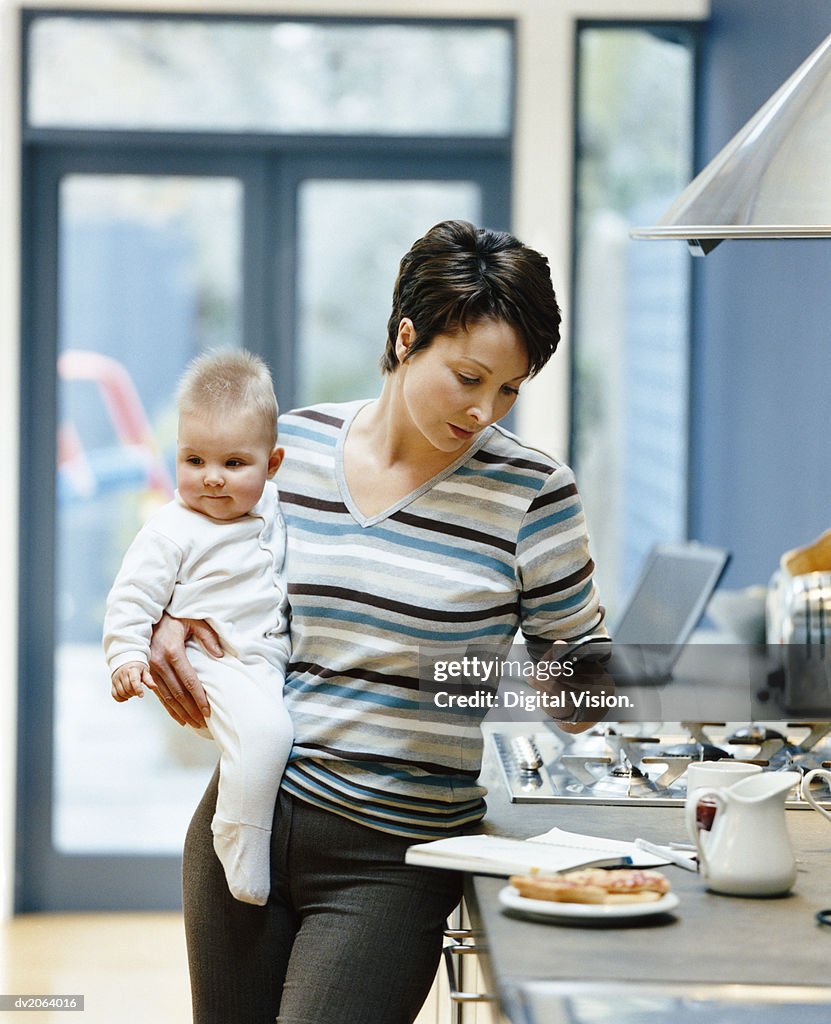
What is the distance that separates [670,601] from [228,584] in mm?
1312

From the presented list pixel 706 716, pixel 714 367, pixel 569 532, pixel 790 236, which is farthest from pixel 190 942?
pixel 714 367

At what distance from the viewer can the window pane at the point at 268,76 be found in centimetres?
411

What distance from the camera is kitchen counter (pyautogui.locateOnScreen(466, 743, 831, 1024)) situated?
114cm

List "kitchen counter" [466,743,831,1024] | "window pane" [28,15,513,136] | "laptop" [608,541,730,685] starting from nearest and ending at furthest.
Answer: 1. "kitchen counter" [466,743,831,1024]
2. "laptop" [608,541,730,685]
3. "window pane" [28,15,513,136]

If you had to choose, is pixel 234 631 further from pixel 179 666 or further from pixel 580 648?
pixel 580 648

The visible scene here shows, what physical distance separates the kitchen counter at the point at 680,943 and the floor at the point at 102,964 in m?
2.46

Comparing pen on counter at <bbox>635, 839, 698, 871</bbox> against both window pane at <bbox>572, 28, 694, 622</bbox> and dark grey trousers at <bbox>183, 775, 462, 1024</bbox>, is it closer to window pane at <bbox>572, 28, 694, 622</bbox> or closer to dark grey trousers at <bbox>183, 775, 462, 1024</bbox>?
dark grey trousers at <bbox>183, 775, 462, 1024</bbox>

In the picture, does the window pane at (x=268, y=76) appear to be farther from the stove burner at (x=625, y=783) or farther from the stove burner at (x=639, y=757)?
the stove burner at (x=625, y=783)

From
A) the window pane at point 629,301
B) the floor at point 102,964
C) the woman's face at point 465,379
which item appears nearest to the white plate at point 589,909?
the woman's face at point 465,379

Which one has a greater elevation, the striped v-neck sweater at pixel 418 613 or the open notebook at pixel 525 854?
the striped v-neck sweater at pixel 418 613

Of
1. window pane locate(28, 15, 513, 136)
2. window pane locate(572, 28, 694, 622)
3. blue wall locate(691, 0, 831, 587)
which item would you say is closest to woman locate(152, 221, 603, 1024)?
blue wall locate(691, 0, 831, 587)

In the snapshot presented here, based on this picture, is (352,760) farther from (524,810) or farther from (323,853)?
(524,810)

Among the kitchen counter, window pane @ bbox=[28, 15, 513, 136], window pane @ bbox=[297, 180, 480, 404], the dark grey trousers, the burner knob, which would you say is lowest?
the dark grey trousers

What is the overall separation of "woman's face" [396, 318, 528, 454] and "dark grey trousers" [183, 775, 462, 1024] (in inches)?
17.7
